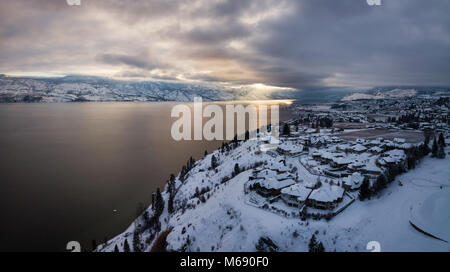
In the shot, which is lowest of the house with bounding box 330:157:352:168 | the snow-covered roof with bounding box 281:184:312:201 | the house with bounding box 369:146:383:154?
the snow-covered roof with bounding box 281:184:312:201

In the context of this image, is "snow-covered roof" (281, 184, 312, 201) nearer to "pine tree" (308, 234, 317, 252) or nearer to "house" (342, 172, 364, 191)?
"house" (342, 172, 364, 191)

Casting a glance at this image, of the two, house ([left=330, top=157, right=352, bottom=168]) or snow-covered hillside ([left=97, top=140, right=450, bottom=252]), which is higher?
house ([left=330, top=157, right=352, bottom=168])

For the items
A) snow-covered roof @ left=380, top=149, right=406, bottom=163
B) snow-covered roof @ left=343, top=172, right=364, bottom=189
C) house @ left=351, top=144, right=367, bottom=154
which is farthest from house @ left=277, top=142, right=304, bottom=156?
snow-covered roof @ left=343, top=172, right=364, bottom=189

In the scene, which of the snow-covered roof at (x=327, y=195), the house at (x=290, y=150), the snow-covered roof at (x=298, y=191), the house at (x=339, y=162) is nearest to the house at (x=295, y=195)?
the snow-covered roof at (x=298, y=191)

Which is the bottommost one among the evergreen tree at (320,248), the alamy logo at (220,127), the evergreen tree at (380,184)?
the evergreen tree at (320,248)

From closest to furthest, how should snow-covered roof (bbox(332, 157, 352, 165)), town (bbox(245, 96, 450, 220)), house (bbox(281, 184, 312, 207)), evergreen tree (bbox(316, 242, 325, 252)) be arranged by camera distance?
evergreen tree (bbox(316, 242, 325, 252))
town (bbox(245, 96, 450, 220))
house (bbox(281, 184, 312, 207))
snow-covered roof (bbox(332, 157, 352, 165))

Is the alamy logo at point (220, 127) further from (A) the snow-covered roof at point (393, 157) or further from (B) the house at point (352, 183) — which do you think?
(B) the house at point (352, 183)

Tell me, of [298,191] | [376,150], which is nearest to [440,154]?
[376,150]

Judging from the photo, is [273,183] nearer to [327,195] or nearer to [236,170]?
[327,195]
